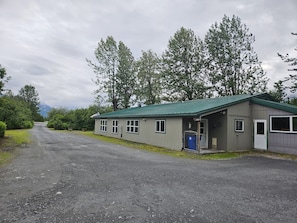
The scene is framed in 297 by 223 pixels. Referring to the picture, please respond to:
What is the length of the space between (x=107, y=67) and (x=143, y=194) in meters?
31.8

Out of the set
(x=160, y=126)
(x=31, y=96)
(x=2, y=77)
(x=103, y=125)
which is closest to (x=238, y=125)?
(x=160, y=126)

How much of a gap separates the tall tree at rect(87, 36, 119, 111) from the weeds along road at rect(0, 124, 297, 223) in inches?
1105

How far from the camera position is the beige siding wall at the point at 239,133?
1302 centimetres

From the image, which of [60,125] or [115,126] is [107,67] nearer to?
[60,125]

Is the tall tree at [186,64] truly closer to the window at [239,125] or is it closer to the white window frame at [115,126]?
the white window frame at [115,126]

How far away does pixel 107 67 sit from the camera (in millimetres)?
34500

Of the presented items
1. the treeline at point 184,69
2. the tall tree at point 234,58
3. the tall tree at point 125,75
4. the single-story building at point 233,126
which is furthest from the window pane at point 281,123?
the tall tree at point 125,75

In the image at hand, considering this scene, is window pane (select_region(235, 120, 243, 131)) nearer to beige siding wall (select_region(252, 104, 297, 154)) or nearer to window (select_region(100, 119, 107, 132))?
beige siding wall (select_region(252, 104, 297, 154))

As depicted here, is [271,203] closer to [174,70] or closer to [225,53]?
[225,53]

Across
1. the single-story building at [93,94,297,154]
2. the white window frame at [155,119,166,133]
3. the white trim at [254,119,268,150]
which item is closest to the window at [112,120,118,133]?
the white window frame at [155,119,166,133]

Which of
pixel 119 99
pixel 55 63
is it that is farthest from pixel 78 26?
pixel 119 99

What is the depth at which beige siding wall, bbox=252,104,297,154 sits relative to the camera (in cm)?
1192

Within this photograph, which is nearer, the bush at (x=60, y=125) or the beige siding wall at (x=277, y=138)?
the beige siding wall at (x=277, y=138)

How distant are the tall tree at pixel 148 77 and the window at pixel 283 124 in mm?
22059
